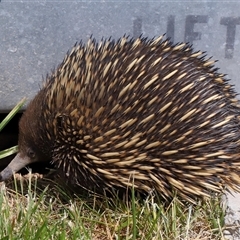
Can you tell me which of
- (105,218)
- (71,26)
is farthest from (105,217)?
(71,26)

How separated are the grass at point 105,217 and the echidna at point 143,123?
100mm

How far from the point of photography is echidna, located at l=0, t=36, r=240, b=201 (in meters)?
2.67

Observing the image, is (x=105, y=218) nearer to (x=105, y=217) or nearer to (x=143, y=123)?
(x=105, y=217)

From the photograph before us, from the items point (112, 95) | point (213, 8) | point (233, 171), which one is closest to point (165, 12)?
point (213, 8)

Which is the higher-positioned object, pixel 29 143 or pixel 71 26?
pixel 71 26

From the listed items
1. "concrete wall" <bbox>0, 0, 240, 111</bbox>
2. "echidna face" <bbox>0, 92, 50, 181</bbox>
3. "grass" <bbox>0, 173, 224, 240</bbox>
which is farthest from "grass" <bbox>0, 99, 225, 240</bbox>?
"concrete wall" <bbox>0, 0, 240, 111</bbox>

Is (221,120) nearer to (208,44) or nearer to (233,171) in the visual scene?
(233,171)

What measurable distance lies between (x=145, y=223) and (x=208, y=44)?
1312 millimetres

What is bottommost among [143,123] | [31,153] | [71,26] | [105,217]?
[105,217]

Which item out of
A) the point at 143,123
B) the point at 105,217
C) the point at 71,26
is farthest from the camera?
the point at 71,26

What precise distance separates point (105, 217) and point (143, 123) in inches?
20.1

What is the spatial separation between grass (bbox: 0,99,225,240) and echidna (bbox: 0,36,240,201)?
100 millimetres

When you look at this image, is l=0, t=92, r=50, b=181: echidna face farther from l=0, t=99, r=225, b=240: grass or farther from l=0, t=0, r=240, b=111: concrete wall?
l=0, t=0, r=240, b=111: concrete wall

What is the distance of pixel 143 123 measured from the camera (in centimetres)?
266
